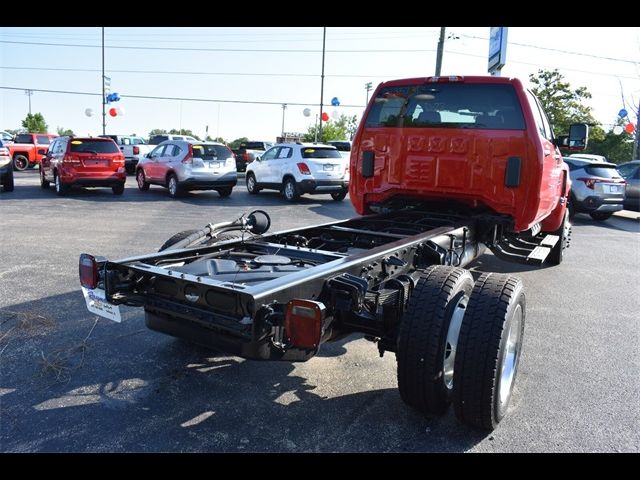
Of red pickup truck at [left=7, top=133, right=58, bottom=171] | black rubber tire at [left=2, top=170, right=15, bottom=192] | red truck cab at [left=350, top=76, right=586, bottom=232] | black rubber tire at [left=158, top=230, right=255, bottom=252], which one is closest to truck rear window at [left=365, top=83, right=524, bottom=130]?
red truck cab at [left=350, top=76, right=586, bottom=232]

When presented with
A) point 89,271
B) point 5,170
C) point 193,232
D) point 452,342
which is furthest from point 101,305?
point 5,170

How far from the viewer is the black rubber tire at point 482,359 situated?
2883 mm

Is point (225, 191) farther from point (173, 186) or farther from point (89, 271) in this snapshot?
point (89, 271)

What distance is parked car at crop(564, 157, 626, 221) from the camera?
12875 mm

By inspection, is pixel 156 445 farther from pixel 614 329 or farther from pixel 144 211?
pixel 144 211

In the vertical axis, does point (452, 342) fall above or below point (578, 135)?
below

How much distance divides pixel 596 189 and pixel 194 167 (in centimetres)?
1046

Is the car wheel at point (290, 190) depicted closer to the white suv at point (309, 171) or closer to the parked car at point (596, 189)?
the white suv at point (309, 171)

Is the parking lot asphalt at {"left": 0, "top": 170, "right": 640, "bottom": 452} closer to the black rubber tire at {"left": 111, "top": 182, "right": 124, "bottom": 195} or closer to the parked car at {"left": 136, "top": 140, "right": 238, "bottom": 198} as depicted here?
the parked car at {"left": 136, "top": 140, "right": 238, "bottom": 198}

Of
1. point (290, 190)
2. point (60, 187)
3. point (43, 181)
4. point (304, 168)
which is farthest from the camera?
point (43, 181)

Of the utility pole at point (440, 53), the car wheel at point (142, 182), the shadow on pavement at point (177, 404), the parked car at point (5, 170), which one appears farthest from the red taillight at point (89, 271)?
the utility pole at point (440, 53)

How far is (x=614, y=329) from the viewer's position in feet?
16.7

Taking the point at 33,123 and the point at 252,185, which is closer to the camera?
the point at 252,185

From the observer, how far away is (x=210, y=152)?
51.3ft
